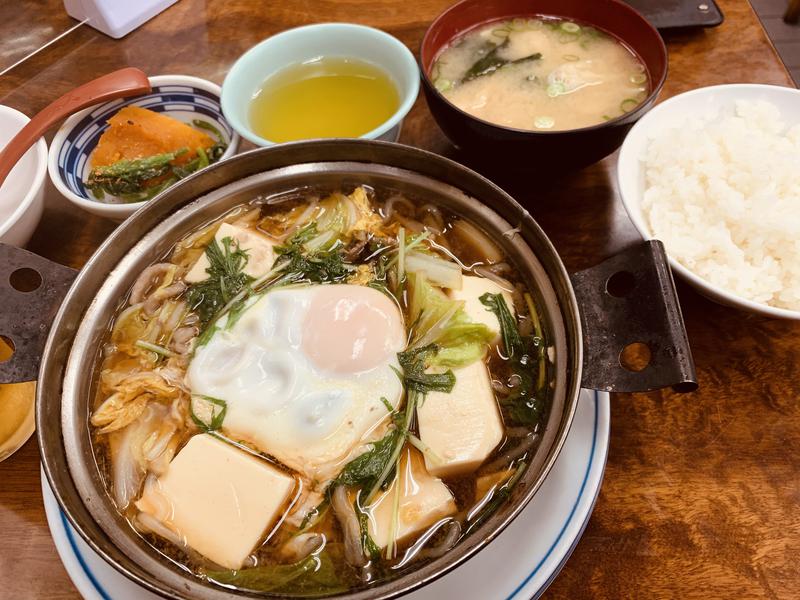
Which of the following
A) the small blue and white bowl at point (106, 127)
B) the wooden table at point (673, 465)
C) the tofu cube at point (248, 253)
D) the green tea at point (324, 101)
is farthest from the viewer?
the green tea at point (324, 101)

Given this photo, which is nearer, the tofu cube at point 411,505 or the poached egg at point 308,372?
the tofu cube at point 411,505

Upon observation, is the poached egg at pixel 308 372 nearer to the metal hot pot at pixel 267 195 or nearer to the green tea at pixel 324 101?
the metal hot pot at pixel 267 195

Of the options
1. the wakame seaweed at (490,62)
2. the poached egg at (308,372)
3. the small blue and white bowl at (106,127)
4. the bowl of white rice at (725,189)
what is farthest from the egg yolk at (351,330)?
the wakame seaweed at (490,62)

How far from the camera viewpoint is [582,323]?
1.51m

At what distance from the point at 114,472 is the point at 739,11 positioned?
369cm

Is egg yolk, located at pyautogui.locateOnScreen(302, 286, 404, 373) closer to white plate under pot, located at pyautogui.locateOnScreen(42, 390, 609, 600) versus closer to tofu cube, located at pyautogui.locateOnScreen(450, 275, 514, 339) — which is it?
tofu cube, located at pyautogui.locateOnScreen(450, 275, 514, 339)

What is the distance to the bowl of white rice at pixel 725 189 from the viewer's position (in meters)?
2.00

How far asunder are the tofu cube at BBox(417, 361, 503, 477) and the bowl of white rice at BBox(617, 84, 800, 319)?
809 mm

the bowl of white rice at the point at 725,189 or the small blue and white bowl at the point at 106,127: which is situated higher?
the small blue and white bowl at the point at 106,127

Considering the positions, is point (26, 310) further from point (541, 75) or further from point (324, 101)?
point (541, 75)

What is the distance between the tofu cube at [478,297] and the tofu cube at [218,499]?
758 millimetres

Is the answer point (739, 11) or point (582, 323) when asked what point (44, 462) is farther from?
point (739, 11)

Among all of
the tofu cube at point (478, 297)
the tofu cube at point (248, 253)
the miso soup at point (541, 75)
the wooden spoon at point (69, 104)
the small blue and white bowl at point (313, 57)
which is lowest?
the tofu cube at point (478, 297)

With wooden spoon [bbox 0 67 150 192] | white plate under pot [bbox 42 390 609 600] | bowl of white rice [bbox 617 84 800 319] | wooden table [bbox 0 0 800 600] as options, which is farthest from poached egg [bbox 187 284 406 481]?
wooden spoon [bbox 0 67 150 192]
